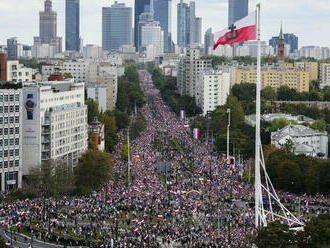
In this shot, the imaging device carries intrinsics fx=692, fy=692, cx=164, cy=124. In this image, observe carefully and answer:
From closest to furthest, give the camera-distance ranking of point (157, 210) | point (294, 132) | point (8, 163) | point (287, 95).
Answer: point (157, 210), point (8, 163), point (294, 132), point (287, 95)

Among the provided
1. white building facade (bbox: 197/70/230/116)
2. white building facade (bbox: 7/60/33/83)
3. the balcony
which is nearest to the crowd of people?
the balcony

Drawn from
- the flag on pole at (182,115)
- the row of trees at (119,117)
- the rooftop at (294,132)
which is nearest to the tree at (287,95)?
the row of trees at (119,117)

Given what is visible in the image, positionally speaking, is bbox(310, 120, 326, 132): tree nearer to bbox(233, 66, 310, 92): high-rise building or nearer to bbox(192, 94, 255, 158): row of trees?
bbox(192, 94, 255, 158): row of trees

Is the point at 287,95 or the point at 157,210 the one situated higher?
the point at 287,95

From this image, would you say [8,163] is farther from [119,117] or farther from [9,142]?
[119,117]

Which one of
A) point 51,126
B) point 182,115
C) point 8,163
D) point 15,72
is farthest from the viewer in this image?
point 182,115

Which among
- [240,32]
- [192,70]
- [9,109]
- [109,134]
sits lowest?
[109,134]

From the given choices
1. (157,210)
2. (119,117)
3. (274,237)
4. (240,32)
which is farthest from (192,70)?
(274,237)

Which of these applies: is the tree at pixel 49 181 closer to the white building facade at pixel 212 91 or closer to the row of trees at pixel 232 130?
the row of trees at pixel 232 130
